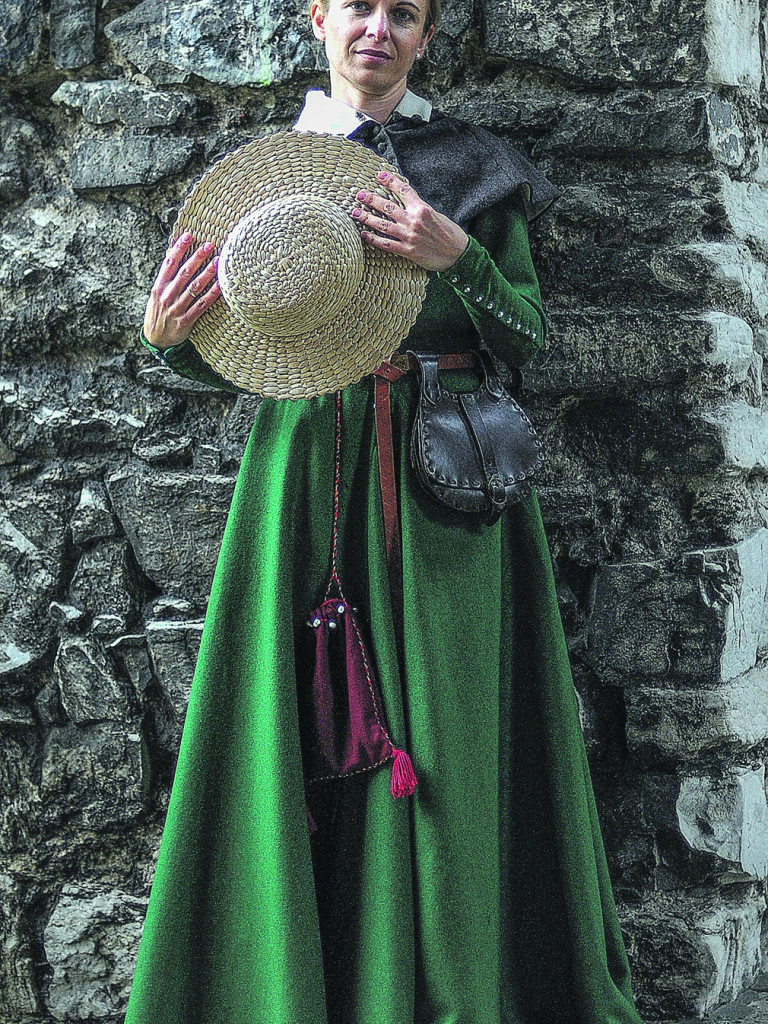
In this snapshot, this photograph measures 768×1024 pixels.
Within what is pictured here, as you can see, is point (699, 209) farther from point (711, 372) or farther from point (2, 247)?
point (2, 247)

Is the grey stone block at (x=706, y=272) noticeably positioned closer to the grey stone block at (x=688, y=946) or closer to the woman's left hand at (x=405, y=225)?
the woman's left hand at (x=405, y=225)

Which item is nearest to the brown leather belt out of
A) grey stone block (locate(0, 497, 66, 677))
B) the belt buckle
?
the belt buckle

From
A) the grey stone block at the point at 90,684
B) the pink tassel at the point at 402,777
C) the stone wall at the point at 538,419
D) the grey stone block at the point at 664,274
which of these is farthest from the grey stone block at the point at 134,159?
the pink tassel at the point at 402,777

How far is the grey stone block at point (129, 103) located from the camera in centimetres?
182

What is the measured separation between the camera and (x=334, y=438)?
1527mm

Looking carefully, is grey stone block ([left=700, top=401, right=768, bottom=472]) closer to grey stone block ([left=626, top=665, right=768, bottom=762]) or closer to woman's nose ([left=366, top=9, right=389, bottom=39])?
grey stone block ([left=626, top=665, right=768, bottom=762])

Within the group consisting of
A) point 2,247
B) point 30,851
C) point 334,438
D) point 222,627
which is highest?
point 2,247

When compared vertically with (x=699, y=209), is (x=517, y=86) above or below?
above

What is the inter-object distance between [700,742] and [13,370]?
1342 millimetres

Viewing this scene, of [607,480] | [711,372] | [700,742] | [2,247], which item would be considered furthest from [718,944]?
[2,247]

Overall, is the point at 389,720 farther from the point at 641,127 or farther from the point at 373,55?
the point at 641,127

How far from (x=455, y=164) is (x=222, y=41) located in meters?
0.53

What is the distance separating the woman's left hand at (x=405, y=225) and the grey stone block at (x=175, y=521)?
2.09ft

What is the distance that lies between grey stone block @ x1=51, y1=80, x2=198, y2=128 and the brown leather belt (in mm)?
650
